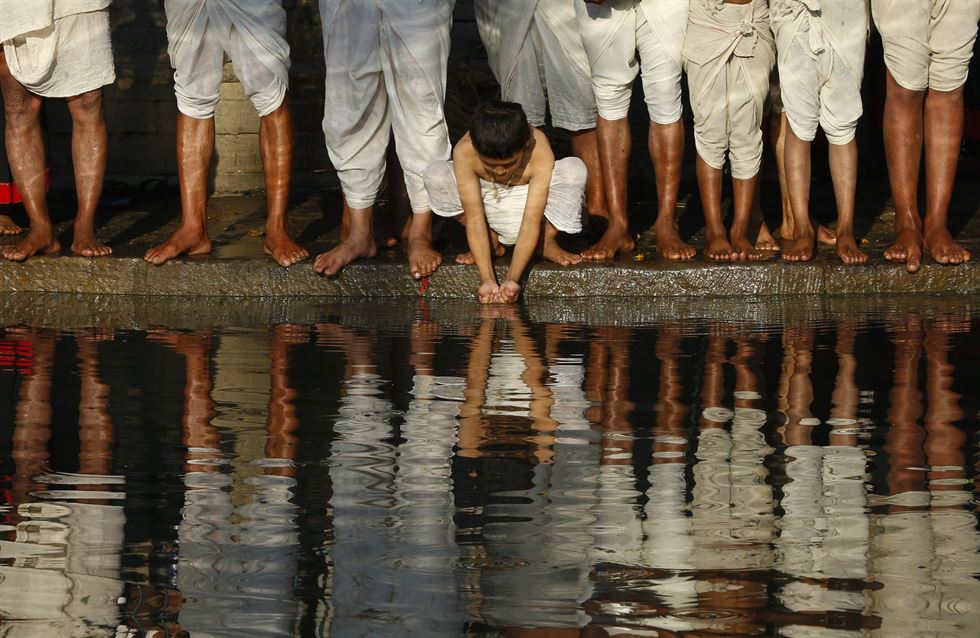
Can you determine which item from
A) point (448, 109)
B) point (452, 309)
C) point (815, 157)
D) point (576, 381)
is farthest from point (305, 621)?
point (815, 157)

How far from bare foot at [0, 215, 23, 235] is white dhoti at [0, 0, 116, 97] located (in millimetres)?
878

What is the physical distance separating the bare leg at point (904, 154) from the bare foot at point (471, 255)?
167cm

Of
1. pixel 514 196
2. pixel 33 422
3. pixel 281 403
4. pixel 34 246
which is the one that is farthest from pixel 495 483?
pixel 34 246

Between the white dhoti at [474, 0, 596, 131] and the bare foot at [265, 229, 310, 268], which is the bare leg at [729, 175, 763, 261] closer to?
the white dhoti at [474, 0, 596, 131]

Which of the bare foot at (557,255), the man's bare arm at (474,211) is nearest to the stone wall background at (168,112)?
the bare foot at (557,255)

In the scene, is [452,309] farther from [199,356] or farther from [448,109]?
[448,109]

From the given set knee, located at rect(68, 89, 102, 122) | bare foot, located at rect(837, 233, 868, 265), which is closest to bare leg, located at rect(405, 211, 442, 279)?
knee, located at rect(68, 89, 102, 122)

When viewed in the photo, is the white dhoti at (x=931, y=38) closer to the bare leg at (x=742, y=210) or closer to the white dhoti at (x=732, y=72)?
the white dhoti at (x=732, y=72)

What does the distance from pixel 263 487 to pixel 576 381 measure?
4.98ft

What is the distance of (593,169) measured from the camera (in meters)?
7.34

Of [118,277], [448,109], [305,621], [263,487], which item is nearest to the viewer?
[305,621]

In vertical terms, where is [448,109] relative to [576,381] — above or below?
above

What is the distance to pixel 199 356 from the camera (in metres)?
5.59

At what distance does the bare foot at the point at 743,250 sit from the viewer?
689cm
